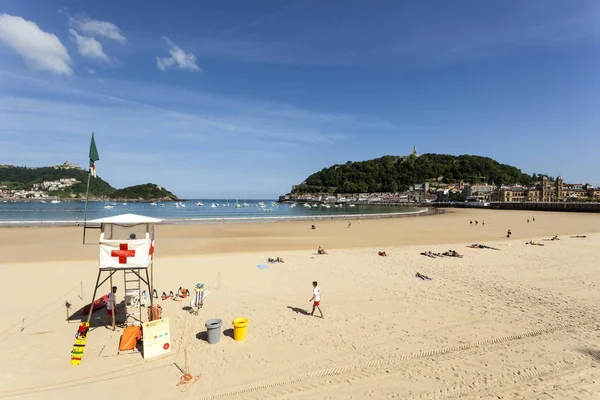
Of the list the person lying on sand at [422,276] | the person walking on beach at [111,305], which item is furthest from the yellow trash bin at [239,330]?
the person lying on sand at [422,276]

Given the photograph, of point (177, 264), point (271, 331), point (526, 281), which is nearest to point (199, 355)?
A: point (271, 331)

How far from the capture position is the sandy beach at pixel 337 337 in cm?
555

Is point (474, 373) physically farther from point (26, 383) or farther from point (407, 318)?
point (26, 383)

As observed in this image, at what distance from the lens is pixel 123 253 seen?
7402mm

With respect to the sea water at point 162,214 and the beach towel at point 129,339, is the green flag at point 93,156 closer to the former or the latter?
the beach towel at point 129,339

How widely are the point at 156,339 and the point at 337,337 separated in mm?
4269

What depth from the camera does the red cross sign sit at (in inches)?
290

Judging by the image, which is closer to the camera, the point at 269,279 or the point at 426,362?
the point at 426,362

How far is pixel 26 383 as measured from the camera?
18.4 feet

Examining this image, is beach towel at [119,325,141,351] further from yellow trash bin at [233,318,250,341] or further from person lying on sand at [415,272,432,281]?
person lying on sand at [415,272,432,281]

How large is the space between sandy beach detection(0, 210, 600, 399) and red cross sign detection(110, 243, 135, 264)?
2.01 m

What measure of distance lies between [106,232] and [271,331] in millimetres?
4977

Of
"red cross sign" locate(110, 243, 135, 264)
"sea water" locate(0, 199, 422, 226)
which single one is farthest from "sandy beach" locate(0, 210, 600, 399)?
"sea water" locate(0, 199, 422, 226)

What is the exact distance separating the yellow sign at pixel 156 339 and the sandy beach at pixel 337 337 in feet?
0.77
